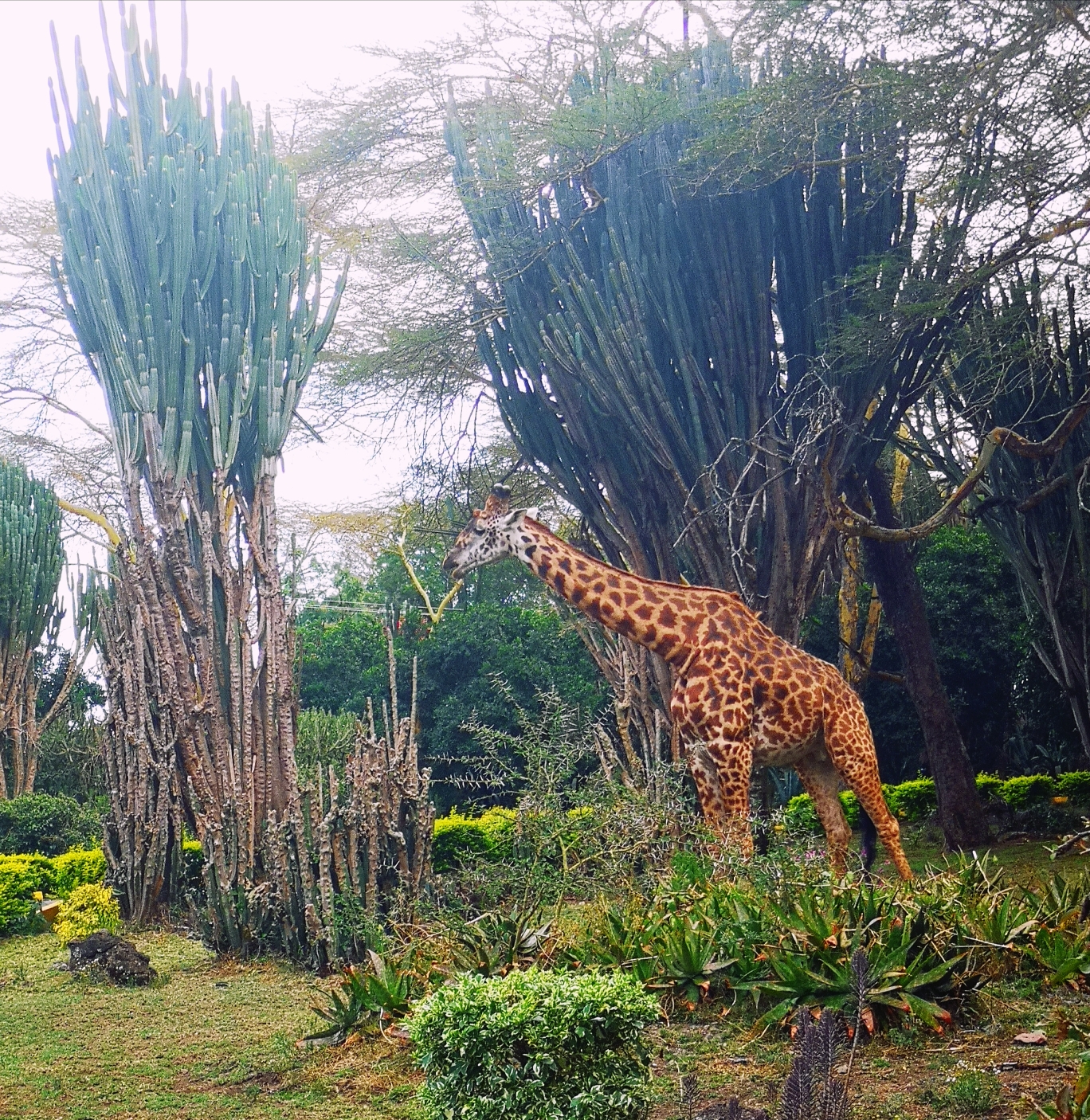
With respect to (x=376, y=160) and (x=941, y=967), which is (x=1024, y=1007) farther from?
(x=376, y=160)

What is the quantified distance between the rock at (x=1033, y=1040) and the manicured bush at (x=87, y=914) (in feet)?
19.8

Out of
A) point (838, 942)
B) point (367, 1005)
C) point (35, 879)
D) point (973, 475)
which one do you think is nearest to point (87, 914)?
point (35, 879)

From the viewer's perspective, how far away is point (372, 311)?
538 inches

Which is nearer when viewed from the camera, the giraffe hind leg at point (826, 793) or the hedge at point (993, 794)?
the giraffe hind leg at point (826, 793)

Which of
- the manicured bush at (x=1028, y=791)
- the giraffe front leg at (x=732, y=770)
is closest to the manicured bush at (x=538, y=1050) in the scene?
the giraffe front leg at (x=732, y=770)

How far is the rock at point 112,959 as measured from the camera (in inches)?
260

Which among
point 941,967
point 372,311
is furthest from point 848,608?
point 941,967

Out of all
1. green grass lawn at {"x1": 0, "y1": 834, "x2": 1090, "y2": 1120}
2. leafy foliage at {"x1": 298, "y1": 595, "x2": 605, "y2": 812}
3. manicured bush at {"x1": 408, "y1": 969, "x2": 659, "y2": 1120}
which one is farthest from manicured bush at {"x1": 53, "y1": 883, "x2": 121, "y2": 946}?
leafy foliage at {"x1": 298, "y1": 595, "x2": 605, "y2": 812}

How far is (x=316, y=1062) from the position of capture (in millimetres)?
4680

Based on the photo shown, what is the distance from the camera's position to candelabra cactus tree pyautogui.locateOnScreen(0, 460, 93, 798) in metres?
13.2

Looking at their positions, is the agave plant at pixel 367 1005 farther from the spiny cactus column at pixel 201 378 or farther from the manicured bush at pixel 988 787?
the manicured bush at pixel 988 787

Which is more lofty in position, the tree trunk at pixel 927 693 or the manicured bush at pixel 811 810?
the tree trunk at pixel 927 693

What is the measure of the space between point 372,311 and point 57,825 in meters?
6.21

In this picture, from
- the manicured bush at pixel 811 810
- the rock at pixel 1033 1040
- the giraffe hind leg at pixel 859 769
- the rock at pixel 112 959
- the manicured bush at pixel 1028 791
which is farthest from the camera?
the manicured bush at pixel 1028 791
